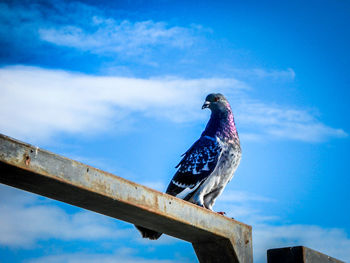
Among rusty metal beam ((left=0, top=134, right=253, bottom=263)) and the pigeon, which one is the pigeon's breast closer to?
the pigeon

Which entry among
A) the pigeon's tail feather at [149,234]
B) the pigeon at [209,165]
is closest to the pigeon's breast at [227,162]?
the pigeon at [209,165]

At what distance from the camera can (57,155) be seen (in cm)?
294

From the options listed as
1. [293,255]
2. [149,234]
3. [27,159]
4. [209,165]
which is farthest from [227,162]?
[27,159]

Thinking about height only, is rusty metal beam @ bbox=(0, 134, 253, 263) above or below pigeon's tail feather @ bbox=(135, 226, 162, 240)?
below

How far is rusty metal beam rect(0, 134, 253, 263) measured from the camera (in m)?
2.84

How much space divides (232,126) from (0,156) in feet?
17.9

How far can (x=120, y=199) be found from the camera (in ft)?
10.5

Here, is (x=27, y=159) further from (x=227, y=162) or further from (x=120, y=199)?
(x=227, y=162)

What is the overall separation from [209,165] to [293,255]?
3.52 metres

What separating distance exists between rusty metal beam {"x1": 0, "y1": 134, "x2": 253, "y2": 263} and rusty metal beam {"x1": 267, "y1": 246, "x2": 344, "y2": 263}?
0.26 m

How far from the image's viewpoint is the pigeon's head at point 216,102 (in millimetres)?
8070

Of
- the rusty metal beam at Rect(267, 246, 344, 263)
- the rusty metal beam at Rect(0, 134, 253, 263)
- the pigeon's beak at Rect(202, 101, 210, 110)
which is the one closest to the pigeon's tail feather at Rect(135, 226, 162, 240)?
the rusty metal beam at Rect(0, 134, 253, 263)

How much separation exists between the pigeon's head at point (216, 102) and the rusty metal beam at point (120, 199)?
4.06m

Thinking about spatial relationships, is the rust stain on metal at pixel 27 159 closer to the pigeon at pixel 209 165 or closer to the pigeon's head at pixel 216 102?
the pigeon at pixel 209 165
